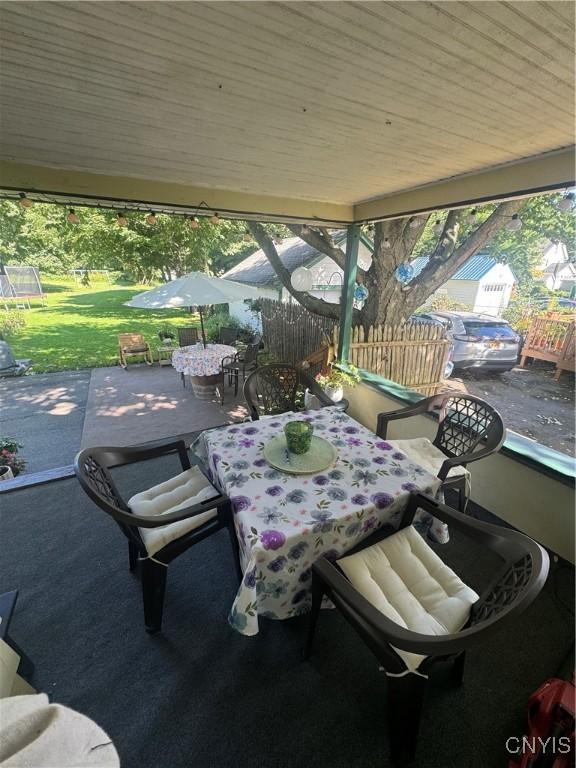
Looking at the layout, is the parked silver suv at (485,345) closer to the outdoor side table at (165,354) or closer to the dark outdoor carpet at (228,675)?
the dark outdoor carpet at (228,675)

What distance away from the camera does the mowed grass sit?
25.1 feet

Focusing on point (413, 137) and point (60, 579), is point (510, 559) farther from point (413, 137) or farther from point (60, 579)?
point (60, 579)

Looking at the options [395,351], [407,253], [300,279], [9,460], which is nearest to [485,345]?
[395,351]

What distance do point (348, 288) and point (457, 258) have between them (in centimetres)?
174

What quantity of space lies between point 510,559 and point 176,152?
286 centimetres

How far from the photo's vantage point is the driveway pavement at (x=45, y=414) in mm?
3751

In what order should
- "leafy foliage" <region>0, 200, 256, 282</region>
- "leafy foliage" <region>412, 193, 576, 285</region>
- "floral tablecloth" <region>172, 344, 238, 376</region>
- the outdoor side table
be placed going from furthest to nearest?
the outdoor side table → "leafy foliage" <region>0, 200, 256, 282</region> → "leafy foliage" <region>412, 193, 576, 285</region> → "floral tablecloth" <region>172, 344, 238, 376</region>

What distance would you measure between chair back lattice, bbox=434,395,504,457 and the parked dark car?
379 cm

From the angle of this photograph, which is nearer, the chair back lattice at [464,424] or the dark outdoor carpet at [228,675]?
the dark outdoor carpet at [228,675]

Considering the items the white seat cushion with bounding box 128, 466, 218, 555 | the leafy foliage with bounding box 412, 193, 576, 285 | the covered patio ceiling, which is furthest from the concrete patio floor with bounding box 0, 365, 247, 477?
the leafy foliage with bounding box 412, 193, 576, 285

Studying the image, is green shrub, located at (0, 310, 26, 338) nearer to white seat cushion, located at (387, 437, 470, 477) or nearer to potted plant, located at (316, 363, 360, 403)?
potted plant, located at (316, 363, 360, 403)

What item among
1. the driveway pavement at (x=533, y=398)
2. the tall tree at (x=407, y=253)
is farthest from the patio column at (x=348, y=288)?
the driveway pavement at (x=533, y=398)

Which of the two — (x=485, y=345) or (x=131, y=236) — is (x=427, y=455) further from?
(x=131, y=236)

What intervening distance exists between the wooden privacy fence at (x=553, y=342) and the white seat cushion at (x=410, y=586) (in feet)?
18.6
